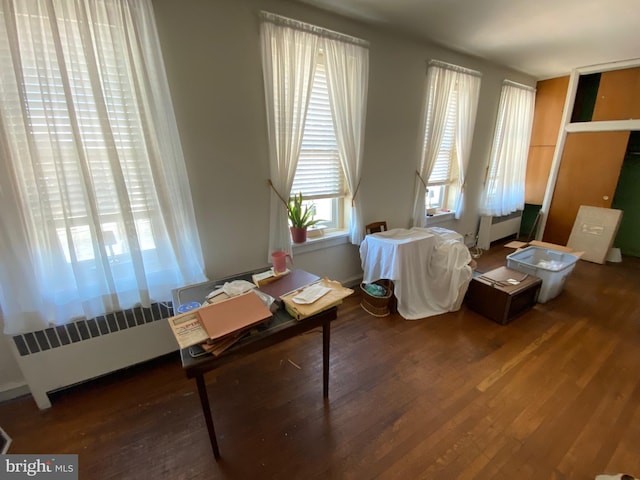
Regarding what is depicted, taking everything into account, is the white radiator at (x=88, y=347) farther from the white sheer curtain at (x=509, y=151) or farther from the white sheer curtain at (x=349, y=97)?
the white sheer curtain at (x=509, y=151)

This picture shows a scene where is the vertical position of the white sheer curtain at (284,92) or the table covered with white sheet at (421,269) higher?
the white sheer curtain at (284,92)

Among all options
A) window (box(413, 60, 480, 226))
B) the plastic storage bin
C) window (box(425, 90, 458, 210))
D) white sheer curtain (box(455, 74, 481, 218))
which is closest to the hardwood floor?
the plastic storage bin

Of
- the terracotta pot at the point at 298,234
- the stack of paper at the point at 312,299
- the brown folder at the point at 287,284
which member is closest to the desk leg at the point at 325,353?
the stack of paper at the point at 312,299

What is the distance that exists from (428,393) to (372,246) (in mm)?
1272

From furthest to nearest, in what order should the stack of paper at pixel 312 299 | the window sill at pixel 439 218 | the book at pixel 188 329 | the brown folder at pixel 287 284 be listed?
1. the window sill at pixel 439 218
2. the brown folder at pixel 287 284
3. the stack of paper at pixel 312 299
4. the book at pixel 188 329

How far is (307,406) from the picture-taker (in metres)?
1.59

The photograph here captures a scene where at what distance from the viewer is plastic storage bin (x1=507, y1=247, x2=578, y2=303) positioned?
261 centimetres

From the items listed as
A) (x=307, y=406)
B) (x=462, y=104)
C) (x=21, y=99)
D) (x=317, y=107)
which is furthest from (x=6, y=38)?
(x=462, y=104)

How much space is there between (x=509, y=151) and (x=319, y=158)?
3.30m

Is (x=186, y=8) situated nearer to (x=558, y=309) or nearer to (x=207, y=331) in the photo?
(x=207, y=331)

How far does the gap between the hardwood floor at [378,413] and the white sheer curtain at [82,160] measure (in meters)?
0.62

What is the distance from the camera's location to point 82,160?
1.39 meters

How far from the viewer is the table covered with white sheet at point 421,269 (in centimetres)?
238

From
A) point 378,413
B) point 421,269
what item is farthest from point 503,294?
point 378,413
